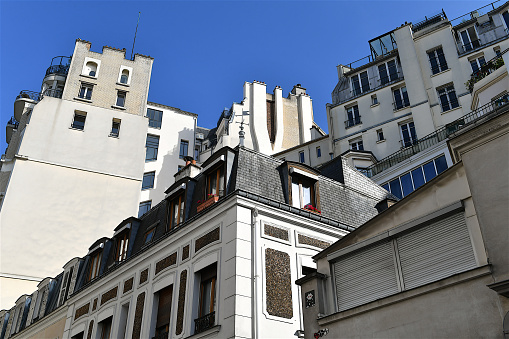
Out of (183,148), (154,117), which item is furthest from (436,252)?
(154,117)

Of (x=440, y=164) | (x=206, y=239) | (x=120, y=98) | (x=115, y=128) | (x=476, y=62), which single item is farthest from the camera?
(x=120, y=98)

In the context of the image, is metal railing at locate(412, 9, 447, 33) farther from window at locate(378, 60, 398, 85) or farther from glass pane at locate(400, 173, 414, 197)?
glass pane at locate(400, 173, 414, 197)

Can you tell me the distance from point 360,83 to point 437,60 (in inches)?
263

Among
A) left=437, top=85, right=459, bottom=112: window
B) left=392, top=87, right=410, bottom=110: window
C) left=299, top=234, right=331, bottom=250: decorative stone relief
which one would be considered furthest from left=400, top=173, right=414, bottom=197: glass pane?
left=299, top=234, right=331, bottom=250: decorative stone relief

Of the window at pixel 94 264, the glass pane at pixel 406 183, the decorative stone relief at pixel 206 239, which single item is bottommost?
the decorative stone relief at pixel 206 239

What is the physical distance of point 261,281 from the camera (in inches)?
496

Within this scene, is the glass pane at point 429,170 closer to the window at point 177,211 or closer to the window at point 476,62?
the window at point 476,62

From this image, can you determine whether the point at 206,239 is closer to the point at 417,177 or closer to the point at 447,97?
the point at 417,177

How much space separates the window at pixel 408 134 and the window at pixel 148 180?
20266 millimetres

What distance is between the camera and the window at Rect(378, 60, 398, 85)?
123 ft

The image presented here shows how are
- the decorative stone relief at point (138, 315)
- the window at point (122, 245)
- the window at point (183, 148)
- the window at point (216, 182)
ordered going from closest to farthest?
the window at point (216, 182) → the decorative stone relief at point (138, 315) → the window at point (122, 245) → the window at point (183, 148)

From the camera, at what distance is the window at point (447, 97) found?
3269 cm

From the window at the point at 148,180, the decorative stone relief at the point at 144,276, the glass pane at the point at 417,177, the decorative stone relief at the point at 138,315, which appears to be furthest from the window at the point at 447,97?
the decorative stone relief at the point at 138,315

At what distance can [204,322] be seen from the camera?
41.3 feet
